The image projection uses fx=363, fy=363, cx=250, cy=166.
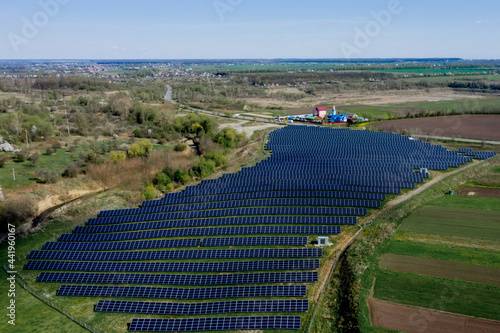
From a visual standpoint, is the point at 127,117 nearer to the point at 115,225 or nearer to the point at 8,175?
the point at 8,175

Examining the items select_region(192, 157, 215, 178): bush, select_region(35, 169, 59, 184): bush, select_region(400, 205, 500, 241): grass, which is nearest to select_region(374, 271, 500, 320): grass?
select_region(400, 205, 500, 241): grass


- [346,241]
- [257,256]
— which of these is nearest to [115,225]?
[257,256]

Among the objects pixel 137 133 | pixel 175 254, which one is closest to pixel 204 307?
pixel 175 254

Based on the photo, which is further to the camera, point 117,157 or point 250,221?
point 117,157

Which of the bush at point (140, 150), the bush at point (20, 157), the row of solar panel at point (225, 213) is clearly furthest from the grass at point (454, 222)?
the bush at point (20, 157)

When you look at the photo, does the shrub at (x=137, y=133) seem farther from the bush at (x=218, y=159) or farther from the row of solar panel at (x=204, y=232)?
the row of solar panel at (x=204, y=232)

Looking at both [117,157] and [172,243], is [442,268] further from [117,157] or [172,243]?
[117,157]
